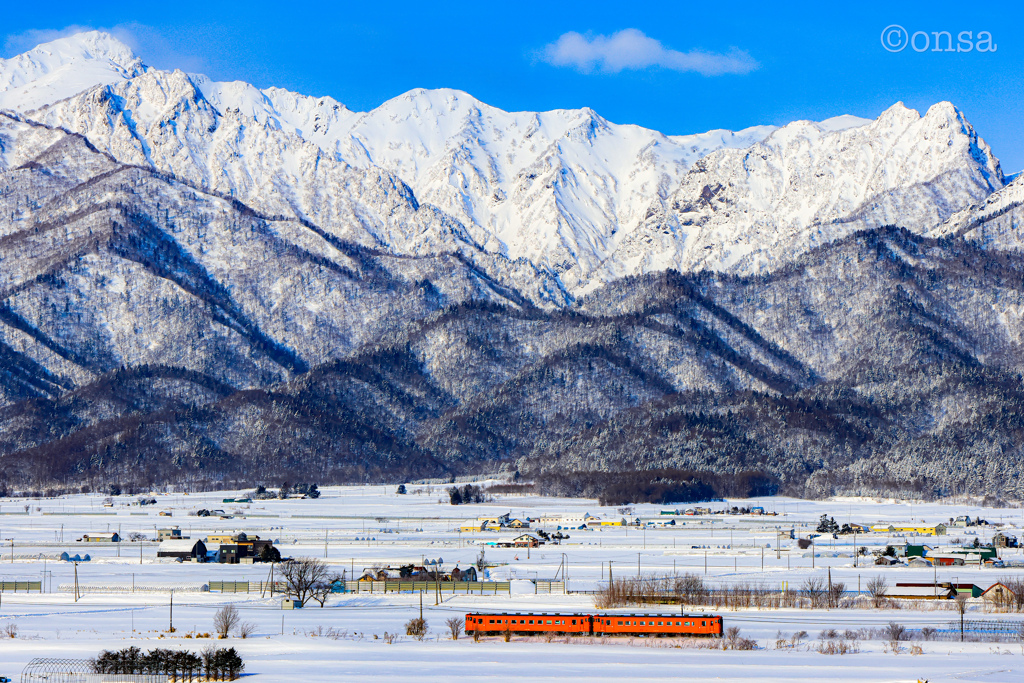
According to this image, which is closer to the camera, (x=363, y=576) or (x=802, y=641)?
(x=802, y=641)

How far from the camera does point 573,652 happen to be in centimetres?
9350

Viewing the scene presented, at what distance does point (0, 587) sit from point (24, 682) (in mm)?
52175

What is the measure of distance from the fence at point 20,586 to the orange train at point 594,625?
4599cm

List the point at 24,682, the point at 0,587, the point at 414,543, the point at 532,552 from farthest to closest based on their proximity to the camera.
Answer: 1. the point at 414,543
2. the point at 532,552
3. the point at 0,587
4. the point at 24,682

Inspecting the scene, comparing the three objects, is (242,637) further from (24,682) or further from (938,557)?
(938,557)

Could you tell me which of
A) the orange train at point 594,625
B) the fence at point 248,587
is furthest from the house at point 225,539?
the orange train at point 594,625

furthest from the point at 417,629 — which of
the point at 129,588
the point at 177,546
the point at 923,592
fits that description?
the point at 177,546

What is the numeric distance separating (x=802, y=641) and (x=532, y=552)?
262ft

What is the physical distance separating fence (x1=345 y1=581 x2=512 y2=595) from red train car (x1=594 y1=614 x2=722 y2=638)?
2597cm

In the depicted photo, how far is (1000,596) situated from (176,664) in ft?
214

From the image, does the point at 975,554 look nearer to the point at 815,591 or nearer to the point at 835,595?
the point at 815,591

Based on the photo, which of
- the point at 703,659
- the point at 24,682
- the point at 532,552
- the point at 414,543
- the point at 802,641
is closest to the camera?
the point at 24,682

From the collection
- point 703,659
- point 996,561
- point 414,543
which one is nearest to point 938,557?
point 996,561

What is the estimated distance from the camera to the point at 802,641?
96500 millimetres
